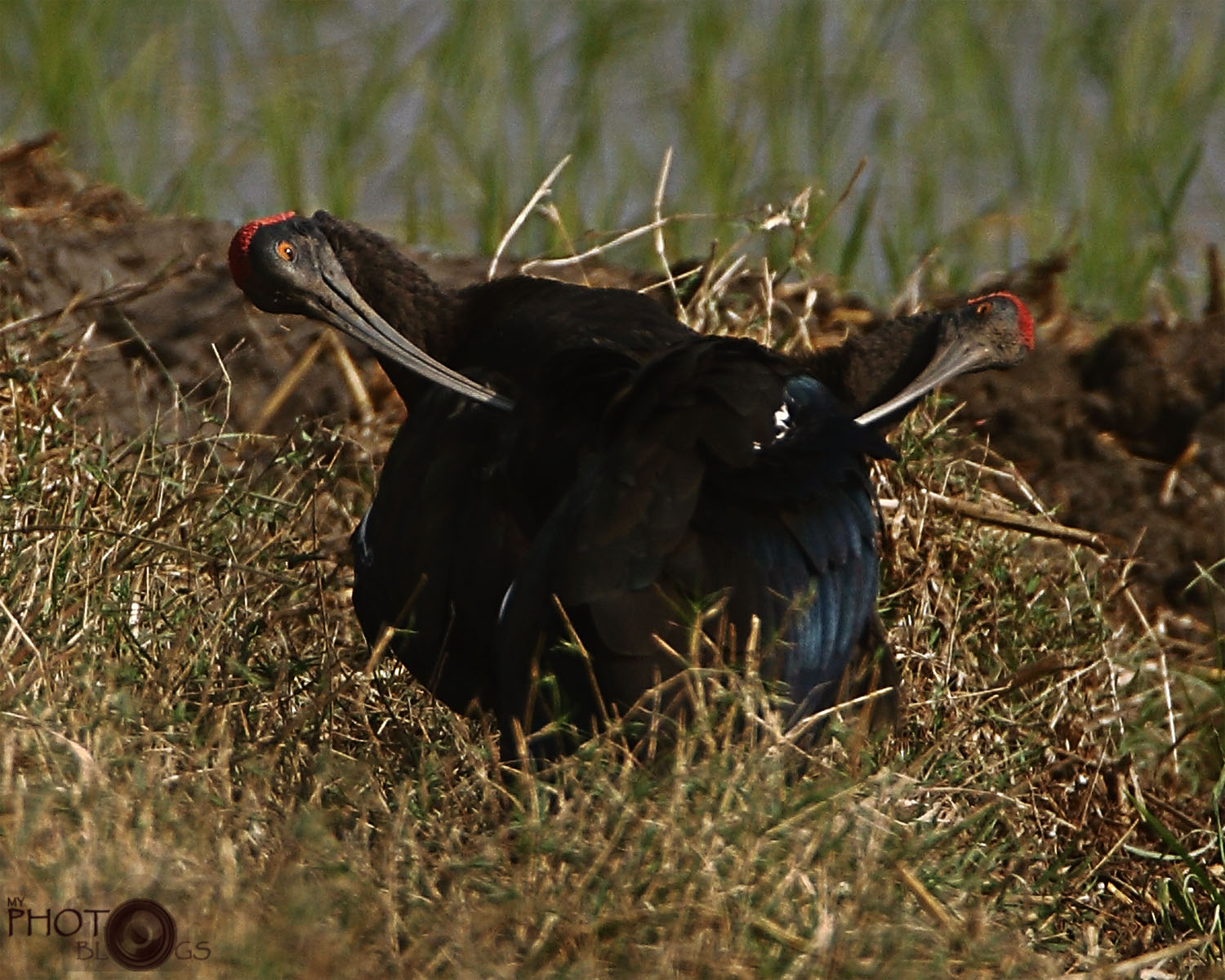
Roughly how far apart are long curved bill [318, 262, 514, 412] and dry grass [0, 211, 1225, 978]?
319 mm

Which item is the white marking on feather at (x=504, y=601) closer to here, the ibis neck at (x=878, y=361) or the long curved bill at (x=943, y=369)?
the long curved bill at (x=943, y=369)

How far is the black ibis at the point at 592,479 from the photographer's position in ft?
10.7

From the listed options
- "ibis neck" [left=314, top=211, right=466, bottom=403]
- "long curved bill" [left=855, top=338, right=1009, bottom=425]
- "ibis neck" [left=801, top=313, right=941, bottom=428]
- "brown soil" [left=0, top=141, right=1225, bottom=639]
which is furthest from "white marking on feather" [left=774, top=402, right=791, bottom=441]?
"brown soil" [left=0, top=141, right=1225, bottom=639]

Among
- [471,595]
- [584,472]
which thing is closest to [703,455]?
[584,472]

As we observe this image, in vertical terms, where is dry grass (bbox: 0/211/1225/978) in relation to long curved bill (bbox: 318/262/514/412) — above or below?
below

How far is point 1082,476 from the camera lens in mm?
5547

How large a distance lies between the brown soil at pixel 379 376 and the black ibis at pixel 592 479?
922 millimetres

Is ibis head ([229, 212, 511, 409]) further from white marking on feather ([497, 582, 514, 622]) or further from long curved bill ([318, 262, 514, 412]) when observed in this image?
white marking on feather ([497, 582, 514, 622])

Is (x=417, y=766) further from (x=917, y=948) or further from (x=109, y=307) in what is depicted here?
(x=109, y=307)

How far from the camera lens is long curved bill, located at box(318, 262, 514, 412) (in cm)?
383

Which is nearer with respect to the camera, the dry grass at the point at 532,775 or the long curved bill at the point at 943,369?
the dry grass at the point at 532,775

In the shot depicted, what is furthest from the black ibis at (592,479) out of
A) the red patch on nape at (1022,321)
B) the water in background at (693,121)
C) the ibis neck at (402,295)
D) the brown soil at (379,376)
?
the water in background at (693,121)

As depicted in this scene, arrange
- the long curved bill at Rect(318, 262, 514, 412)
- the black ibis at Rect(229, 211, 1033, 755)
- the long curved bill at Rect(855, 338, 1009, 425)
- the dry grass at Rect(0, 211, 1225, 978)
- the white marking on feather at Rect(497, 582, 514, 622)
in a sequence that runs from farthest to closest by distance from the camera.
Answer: the long curved bill at Rect(855, 338, 1009, 425)
the long curved bill at Rect(318, 262, 514, 412)
the white marking on feather at Rect(497, 582, 514, 622)
the black ibis at Rect(229, 211, 1033, 755)
the dry grass at Rect(0, 211, 1225, 978)

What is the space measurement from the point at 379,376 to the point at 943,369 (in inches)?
72.8
